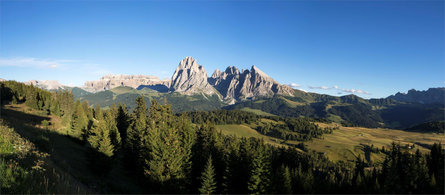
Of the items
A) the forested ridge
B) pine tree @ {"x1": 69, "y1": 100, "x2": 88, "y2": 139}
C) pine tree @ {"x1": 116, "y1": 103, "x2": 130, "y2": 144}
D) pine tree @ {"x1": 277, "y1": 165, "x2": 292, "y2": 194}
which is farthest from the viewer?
pine tree @ {"x1": 116, "y1": 103, "x2": 130, "y2": 144}

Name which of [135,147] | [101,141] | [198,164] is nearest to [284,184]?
[198,164]

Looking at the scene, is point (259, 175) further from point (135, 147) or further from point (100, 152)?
point (135, 147)

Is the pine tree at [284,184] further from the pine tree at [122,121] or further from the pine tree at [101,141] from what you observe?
the pine tree at [122,121]

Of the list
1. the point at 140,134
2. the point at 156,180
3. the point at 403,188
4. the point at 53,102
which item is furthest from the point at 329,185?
the point at 53,102

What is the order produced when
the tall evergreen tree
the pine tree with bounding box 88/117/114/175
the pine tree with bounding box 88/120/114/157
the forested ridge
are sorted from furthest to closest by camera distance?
the tall evergreen tree
the pine tree with bounding box 88/120/114/157
the pine tree with bounding box 88/117/114/175
the forested ridge

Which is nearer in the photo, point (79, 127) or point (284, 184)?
point (284, 184)

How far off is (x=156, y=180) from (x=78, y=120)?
44.5 m

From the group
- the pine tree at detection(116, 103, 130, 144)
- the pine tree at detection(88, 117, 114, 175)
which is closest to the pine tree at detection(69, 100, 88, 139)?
the pine tree at detection(116, 103, 130, 144)

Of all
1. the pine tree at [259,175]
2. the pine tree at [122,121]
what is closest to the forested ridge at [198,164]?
the pine tree at [259,175]

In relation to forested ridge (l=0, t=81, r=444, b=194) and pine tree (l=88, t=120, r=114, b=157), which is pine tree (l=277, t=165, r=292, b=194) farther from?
pine tree (l=88, t=120, r=114, b=157)

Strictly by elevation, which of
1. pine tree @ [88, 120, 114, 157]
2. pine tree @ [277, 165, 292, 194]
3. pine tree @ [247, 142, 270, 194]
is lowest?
pine tree @ [277, 165, 292, 194]

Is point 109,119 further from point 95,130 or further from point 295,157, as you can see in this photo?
point 295,157

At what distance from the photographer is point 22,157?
12086 mm

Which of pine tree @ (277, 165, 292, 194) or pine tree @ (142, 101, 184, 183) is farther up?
pine tree @ (142, 101, 184, 183)
